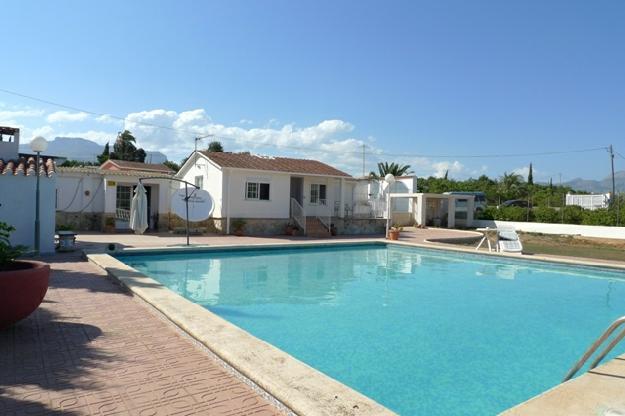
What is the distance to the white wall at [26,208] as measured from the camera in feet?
43.0

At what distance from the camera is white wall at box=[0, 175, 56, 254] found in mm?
13094

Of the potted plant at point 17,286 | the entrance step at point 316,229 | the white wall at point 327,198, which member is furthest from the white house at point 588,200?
the potted plant at point 17,286

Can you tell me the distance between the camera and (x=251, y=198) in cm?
2383

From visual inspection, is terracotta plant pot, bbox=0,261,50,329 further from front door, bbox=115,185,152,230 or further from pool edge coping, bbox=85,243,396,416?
front door, bbox=115,185,152,230

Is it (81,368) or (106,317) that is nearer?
(81,368)

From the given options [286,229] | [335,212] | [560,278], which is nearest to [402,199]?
[335,212]

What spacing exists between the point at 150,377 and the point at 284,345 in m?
2.96

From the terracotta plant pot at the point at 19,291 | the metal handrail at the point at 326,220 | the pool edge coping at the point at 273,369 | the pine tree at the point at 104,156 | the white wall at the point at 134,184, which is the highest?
the pine tree at the point at 104,156

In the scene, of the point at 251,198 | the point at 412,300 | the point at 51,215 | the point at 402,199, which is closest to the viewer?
the point at 412,300

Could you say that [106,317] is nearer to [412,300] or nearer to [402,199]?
[412,300]

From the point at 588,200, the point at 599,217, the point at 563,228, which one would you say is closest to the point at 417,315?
the point at 563,228

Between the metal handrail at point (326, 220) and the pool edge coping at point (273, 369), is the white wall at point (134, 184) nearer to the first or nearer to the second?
the metal handrail at point (326, 220)

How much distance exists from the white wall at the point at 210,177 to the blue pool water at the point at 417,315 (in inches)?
253

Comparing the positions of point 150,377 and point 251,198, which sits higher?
point 251,198
